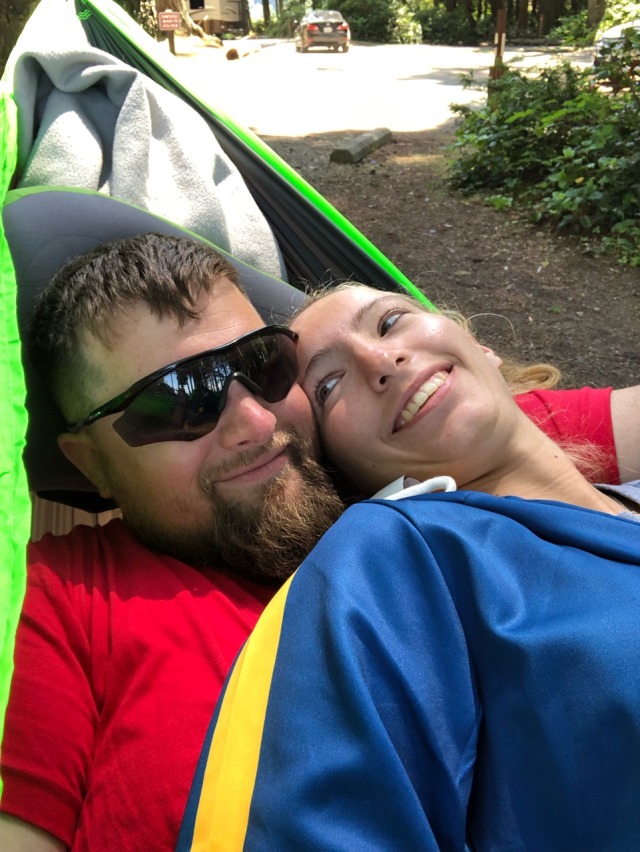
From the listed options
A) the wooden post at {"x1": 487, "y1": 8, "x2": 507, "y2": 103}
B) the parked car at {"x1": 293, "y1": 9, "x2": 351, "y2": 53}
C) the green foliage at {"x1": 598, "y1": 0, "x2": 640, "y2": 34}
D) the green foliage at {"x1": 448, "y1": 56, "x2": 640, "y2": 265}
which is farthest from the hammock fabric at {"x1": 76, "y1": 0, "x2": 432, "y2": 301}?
the parked car at {"x1": 293, "y1": 9, "x2": 351, "y2": 53}

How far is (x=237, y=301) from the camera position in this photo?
165 cm

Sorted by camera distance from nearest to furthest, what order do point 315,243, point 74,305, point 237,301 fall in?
point 74,305, point 237,301, point 315,243

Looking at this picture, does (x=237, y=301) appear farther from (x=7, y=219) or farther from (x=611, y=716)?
(x=611, y=716)

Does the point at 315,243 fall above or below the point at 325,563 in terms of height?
above

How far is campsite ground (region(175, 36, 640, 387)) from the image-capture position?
4.00m

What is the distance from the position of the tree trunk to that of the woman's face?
9.78 feet

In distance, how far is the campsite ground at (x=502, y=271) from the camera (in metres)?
4.00

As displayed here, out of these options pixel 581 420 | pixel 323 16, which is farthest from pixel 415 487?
pixel 323 16

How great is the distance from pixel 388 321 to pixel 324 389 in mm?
212

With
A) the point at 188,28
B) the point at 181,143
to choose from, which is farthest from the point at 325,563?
the point at 188,28

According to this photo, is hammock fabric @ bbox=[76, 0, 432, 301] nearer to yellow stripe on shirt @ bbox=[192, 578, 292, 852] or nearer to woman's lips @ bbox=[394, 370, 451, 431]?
woman's lips @ bbox=[394, 370, 451, 431]

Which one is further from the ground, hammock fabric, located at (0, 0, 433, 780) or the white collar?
hammock fabric, located at (0, 0, 433, 780)

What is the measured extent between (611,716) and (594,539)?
30 cm

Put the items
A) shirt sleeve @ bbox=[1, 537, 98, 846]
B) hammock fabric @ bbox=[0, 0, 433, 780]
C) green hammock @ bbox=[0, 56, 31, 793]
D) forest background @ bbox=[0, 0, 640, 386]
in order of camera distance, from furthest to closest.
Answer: forest background @ bbox=[0, 0, 640, 386], hammock fabric @ bbox=[0, 0, 433, 780], shirt sleeve @ bbox=[1, 537, 98, 846], green hammock @ bbox=[0, 56, 31, 793]
